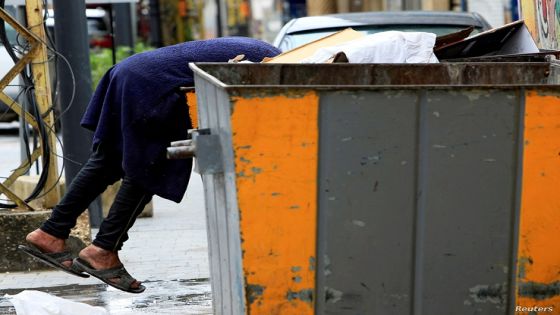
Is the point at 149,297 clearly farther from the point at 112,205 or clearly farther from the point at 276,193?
the point at 276,193

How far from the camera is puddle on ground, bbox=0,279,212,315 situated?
19.1 feet

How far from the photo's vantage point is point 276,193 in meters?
3.87

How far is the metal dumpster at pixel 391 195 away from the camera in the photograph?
386 centimetres

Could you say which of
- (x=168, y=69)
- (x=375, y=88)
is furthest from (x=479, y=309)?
(x=168, y=69)

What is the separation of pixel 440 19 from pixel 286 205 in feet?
20.6

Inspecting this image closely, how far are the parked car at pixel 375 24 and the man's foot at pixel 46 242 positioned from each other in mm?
3904

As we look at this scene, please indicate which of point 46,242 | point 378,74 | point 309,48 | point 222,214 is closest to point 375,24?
point 309,48

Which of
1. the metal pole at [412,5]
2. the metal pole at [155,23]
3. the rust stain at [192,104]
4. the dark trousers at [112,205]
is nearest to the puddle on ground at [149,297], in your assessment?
the dark trousers at [112,205]

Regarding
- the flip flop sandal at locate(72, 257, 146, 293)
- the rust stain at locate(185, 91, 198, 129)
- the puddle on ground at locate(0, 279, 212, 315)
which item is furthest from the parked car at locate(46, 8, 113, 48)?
the rust stain at locate(185, 91, 198, 129)

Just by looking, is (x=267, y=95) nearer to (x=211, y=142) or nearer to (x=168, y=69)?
(x=211, y=142)

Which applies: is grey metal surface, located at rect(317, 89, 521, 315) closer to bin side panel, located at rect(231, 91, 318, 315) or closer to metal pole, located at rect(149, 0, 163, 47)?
bin side panel, located at rect(231, 91, 318, 315)

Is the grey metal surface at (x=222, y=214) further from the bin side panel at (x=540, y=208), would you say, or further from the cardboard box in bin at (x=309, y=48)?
the bin side panel at (x=540, y=208)

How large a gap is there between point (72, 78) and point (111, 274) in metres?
2.66

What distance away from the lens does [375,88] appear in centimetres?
387
